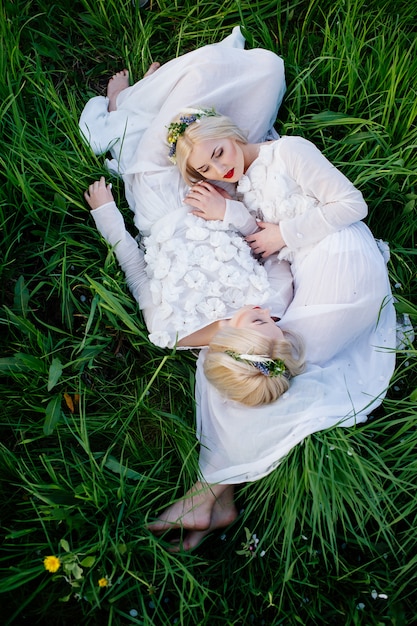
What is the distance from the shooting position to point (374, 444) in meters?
2.46

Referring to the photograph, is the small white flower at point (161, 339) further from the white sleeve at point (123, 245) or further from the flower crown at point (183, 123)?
the flower crown at point (183, 123)

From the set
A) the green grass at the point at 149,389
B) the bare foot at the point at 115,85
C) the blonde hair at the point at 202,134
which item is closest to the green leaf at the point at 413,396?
the green grass at the point at 149,389

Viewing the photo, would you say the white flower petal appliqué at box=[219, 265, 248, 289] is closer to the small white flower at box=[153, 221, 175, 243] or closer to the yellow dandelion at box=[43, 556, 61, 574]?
the small white flower at box=[153, 221, 175, 243]

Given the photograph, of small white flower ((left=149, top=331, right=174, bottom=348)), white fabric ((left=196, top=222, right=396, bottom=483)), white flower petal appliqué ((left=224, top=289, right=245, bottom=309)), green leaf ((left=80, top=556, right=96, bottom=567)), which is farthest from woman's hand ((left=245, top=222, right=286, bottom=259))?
green leaf ((left=80, top=556, right=96, bottom=567))

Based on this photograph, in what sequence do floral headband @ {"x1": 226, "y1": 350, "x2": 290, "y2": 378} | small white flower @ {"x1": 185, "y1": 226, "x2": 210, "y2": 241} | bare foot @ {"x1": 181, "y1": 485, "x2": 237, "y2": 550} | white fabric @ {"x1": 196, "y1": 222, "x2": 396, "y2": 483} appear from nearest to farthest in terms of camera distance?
floral headband @ {"x1": 226, "y1": 350, "x2": 290, "y2": 378} → white fabric @ {"x1": 196, "y1": 222, "x2": 396, "y2": 483} → bare foot @ {"x1": 181, "y1": 485, "x2": 237, "y2": 550} → small white flower @ {"x1": 185, "y1": 226, "x2": 210, "y2": 241}

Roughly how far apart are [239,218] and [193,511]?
1377mm

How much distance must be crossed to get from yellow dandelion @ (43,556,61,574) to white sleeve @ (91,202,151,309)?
3.82 ft

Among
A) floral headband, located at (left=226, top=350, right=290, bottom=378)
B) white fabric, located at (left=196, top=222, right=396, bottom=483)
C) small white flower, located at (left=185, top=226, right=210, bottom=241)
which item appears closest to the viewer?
floral headband, located at (left=226, top=350, right=290, bottom=378)

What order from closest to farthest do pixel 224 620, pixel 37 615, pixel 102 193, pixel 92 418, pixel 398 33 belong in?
pixel 37 615
pixel 224 620
pixel 92 418
pixel 102 193
pixel 398 33

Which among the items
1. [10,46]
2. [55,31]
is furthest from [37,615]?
[55,31]

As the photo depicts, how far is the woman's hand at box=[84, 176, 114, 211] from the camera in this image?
9.04ft

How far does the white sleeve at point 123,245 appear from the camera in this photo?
273 centimetres

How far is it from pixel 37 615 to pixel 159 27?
293 cm

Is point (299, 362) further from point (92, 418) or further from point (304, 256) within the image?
point (92, 418)
